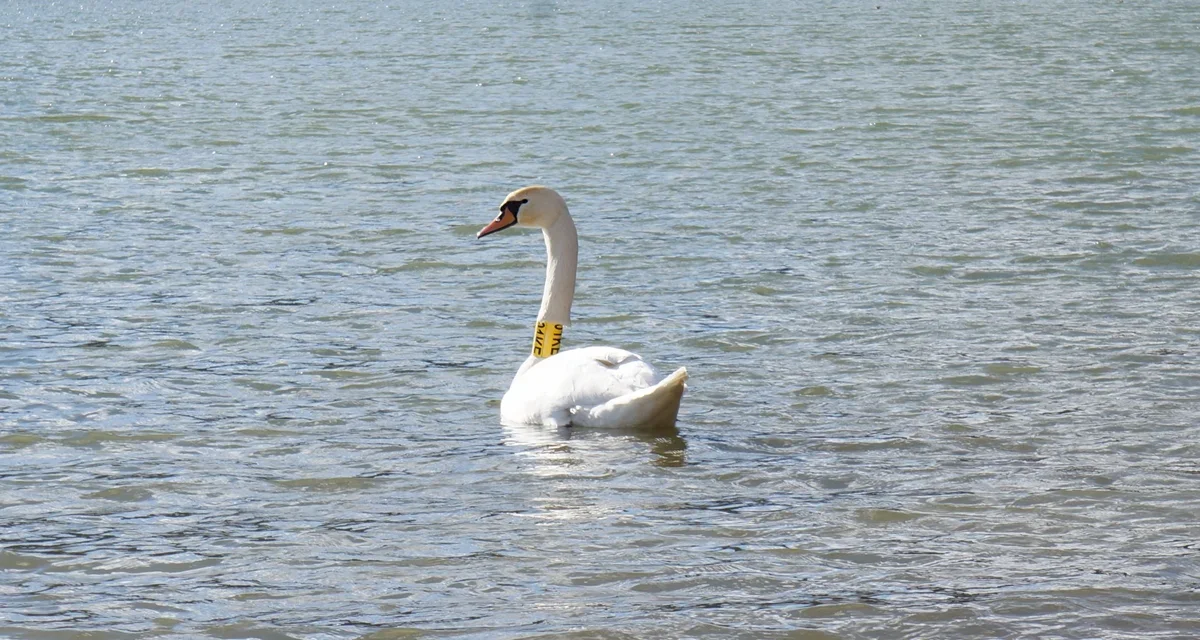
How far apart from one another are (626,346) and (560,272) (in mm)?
1571

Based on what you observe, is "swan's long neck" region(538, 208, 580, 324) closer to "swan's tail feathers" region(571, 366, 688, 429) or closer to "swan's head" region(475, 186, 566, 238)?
"swan's head" region(475, 186, 566, 238)

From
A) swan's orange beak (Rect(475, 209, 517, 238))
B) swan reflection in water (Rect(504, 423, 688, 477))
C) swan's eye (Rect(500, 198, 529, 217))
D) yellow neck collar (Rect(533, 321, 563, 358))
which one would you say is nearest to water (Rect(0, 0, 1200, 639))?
swan reflection in water (Rect(504, 423, 688, 477))

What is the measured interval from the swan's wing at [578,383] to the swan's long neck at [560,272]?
599mm

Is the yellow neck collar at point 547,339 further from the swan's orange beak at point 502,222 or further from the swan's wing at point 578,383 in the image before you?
the swan's orange beak at point 502,222

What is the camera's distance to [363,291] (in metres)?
13.0

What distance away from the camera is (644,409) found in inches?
343

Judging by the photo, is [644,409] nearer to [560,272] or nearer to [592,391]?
[592,391]

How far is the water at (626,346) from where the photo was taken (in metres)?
6.61

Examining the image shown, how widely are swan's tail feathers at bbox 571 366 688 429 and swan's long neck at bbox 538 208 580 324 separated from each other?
0.96 metres

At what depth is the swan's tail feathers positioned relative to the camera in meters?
8.52

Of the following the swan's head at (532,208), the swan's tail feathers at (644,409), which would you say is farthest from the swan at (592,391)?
the swan's head at (532,208)

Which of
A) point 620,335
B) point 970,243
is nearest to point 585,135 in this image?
point 970,243

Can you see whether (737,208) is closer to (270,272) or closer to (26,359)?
(270,272)

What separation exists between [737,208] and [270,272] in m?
4.81
